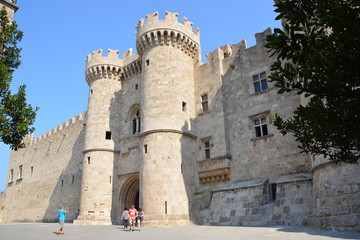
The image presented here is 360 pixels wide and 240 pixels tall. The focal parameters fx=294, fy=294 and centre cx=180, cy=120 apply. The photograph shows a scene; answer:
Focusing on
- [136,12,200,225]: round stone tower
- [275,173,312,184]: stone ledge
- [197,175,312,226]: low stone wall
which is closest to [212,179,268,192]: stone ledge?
[197,175,312,226]: low stone wall

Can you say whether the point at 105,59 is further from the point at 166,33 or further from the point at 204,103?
the point at 204,103

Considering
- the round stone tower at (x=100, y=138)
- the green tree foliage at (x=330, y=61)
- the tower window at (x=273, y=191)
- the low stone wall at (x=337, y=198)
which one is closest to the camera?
the green tree foliage at (x=330, y=61)

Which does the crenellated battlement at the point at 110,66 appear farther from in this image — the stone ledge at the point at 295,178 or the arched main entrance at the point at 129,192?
the stone ledge at the point at 295,178

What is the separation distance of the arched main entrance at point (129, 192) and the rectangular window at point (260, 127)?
25.9ft

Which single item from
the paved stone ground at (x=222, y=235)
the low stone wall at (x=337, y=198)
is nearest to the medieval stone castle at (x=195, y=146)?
the low stone wall at (x=337, y=198)

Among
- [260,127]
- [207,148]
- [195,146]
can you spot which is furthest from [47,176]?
[260,127]

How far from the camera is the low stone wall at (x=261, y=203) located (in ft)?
37.0

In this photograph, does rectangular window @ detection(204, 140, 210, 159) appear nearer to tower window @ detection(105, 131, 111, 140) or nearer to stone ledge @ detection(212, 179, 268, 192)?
stone ledge @ detection(212, 179, 268, 192)

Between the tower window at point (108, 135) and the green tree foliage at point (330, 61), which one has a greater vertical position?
the tower window at point (108, 135)

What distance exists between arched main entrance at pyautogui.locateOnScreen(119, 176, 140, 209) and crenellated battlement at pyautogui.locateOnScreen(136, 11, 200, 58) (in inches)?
321

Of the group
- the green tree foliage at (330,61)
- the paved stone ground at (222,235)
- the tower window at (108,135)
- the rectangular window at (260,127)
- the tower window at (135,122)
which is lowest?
the paved stone ground at (222,235)

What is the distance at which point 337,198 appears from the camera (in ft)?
30.8

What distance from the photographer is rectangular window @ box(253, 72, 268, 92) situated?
15266 millimetres

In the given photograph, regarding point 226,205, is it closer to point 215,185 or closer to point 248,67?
point 215,185
